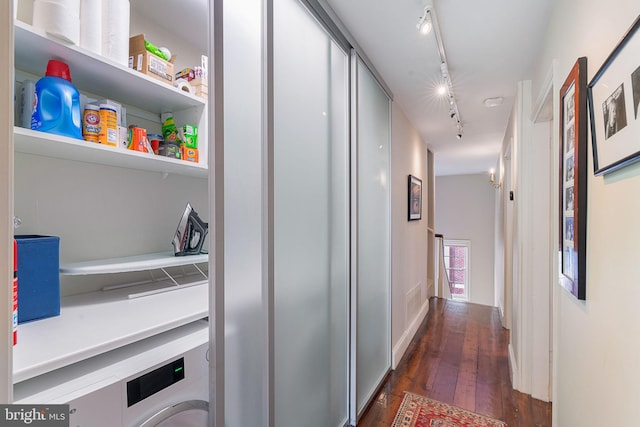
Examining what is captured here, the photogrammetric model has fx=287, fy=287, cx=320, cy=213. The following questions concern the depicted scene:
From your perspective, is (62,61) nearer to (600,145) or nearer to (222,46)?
(222,46)

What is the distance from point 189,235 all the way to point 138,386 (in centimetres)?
66

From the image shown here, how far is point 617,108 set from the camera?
2.52ft

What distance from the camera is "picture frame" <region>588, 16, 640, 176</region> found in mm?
684

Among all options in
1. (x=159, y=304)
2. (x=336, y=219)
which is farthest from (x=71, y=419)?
(x=336, y=219)

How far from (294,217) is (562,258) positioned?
1.22 meters

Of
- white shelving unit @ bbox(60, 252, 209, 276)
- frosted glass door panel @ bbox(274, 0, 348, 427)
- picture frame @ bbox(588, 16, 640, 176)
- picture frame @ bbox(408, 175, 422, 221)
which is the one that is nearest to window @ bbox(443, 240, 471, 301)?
picture frame @ bbox(408, 175, 422, 221)

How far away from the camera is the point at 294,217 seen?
4.40 feet

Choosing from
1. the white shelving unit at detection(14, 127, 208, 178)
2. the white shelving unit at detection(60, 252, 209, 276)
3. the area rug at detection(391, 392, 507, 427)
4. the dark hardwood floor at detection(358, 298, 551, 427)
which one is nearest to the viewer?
the white shelving unit at detection(14, 127, 208, 178)

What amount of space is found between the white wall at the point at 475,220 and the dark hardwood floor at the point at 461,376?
12.2 ft

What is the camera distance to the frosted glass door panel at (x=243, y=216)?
3.13 feet

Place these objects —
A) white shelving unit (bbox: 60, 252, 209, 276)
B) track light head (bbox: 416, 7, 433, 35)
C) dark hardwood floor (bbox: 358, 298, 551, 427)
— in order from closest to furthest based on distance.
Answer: white shelving unit (bbox: 60, 252, 209, 276), track light head (bbox: 416, 7, 433, 35), dark hardwood floor (bbox: 358, 298, 551, 427)

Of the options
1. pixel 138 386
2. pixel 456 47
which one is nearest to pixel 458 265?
pixel 456 47

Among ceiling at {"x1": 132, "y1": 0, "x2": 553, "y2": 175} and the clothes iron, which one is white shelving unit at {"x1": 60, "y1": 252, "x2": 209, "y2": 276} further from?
ceiling at {"x1": 132, "y1": 0, "x2": 553, "y2": 175}

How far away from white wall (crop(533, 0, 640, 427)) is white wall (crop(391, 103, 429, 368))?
1475mm
